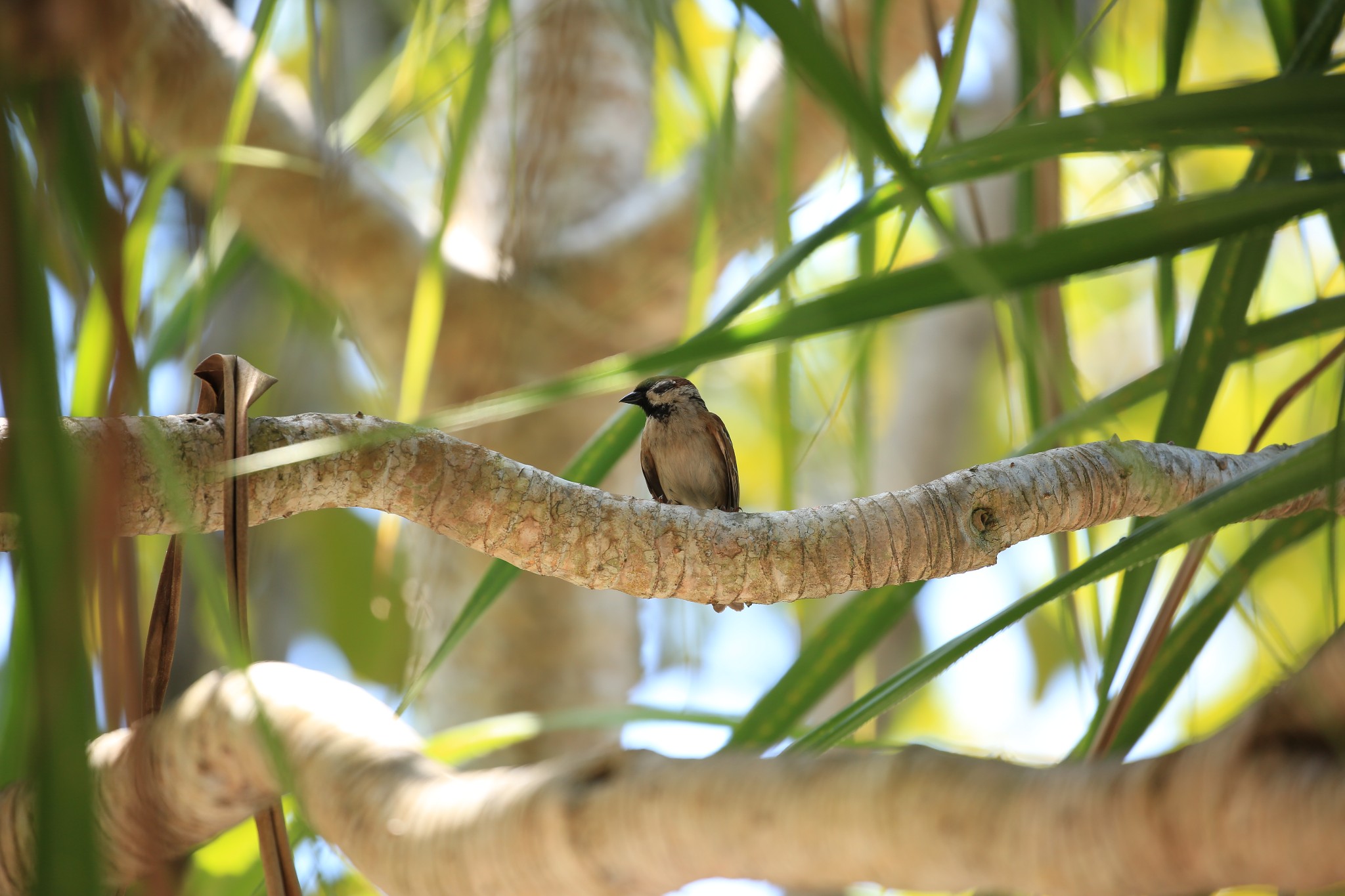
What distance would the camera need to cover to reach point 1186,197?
117 centimetres

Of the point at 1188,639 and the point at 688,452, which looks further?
the point at 688,452

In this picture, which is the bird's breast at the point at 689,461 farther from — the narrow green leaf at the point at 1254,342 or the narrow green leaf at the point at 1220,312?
the narrow green leaf at the point at 1220,312

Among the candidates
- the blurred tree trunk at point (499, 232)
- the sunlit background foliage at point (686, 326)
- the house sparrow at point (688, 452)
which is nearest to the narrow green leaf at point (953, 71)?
the sunlit background foliage at point (686, 326)

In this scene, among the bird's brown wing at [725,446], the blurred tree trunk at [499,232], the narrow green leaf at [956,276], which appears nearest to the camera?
the narrow green leaf at [956,276]

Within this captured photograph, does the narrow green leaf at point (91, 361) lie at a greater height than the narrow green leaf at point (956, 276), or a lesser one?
greater

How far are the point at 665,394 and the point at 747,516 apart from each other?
250 cm

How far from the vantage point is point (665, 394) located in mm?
4129

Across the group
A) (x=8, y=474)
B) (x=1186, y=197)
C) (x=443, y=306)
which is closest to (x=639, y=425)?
(x=1186, y=197)

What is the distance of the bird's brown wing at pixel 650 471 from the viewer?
402 centimetres

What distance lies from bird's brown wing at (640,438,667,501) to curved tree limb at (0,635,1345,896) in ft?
10.1

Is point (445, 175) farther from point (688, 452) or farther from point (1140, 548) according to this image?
point (688, 452)

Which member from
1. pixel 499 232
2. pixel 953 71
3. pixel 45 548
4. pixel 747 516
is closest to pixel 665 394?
pixel 499 232

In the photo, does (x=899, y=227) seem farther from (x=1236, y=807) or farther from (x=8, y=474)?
(x=8, y=474)

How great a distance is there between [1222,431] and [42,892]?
7719mm
